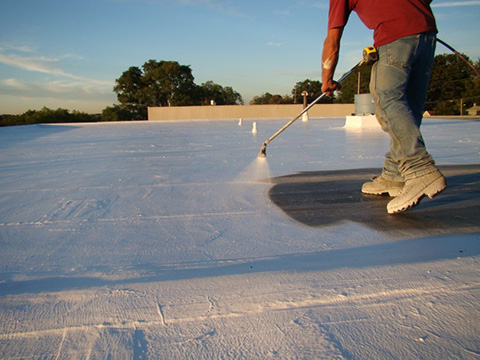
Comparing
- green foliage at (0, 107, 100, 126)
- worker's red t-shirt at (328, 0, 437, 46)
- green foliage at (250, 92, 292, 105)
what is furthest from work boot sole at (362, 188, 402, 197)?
green foliage at (250, 92, 292, 105)

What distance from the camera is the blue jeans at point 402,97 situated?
66.4 inches

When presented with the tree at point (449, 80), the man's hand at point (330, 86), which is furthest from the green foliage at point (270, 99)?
the man's hand at point (330, 86)

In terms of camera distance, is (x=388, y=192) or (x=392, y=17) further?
(x=388, y=192)

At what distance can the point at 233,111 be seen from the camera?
30.1m

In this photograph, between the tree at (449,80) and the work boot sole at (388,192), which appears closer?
the work boot sole at (388,192)

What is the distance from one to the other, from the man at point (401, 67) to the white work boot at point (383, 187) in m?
0.28

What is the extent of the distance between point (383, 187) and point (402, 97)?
0.58 m

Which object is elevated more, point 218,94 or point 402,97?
point 218,94

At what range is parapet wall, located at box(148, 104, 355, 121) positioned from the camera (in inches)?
1171

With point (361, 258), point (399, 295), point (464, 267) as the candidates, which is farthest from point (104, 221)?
point (464, 267)

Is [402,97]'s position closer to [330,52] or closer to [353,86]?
[330,52]

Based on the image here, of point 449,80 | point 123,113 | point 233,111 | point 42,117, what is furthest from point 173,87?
point 449,80

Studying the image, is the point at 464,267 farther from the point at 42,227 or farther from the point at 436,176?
the point at 42,227

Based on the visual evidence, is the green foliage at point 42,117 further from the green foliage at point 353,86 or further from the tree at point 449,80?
the tree at point 449,80
